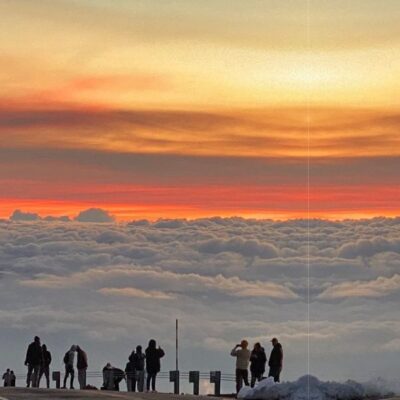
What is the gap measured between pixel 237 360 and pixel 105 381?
10.2m

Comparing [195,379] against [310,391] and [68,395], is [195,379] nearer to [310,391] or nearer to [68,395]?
[68,395]

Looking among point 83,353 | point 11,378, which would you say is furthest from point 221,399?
point 11,378

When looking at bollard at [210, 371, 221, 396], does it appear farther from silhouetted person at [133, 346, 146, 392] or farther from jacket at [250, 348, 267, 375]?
jacket at [250, 348, 267, 375]

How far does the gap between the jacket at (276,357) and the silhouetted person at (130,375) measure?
7868 millimetres

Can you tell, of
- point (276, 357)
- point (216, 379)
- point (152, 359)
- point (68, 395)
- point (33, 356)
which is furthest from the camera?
point (33, 356)

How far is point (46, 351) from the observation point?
59719 millimetres

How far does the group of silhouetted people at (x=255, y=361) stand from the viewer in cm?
5200

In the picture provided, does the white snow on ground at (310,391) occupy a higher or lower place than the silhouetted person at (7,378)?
lower

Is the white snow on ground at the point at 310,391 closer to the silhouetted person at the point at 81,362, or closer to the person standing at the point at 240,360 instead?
the person standing at the point at 240,360

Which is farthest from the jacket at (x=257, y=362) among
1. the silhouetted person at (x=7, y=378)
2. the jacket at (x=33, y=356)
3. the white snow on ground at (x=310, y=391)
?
the silhouetted person at (x=7, y=378)

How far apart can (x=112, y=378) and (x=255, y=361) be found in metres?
9.58

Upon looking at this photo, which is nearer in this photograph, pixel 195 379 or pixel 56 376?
pixel 195 379

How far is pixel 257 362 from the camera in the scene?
2079 inches

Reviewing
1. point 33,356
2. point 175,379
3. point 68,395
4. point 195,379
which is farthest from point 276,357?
point 33,356
